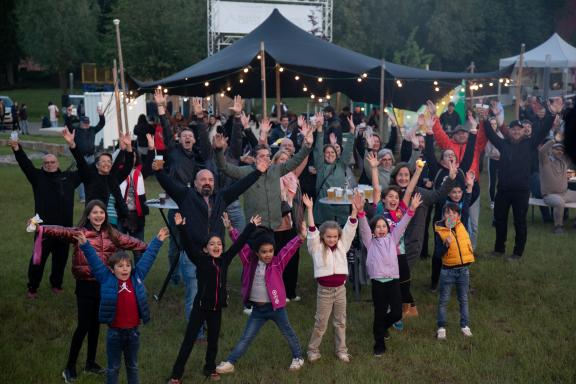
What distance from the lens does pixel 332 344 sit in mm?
6648

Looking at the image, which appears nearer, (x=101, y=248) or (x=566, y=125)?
(x=566, y=125)

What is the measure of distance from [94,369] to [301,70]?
873 cm

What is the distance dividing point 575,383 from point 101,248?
167 inches

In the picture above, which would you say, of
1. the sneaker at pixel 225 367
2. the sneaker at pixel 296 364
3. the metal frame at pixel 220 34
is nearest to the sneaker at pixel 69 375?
the sneaker at pixel 225 367

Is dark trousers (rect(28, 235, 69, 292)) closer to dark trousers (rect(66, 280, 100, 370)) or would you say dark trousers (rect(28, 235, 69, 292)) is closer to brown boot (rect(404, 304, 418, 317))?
dark trousers (rect(66, 280, 100, 370))

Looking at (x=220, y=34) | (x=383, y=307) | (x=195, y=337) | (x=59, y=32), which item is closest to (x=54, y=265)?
(x=195, y=337)

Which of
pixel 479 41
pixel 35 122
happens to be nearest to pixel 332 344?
pixel 35 122

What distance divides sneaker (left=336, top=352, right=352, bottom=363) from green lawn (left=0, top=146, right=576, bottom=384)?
0.06m

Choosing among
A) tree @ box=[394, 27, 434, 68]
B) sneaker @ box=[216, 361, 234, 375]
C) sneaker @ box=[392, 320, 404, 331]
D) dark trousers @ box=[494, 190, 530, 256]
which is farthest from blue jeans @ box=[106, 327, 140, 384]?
tree @ box=[394, 27, 434, 68]

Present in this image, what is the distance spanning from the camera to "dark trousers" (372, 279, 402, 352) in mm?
6402

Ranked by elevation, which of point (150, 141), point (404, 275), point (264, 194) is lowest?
point (404, 275)

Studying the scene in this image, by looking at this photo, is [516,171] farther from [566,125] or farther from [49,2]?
[49,2]

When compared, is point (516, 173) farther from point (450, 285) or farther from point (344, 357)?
point (344, 357)

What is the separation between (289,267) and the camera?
794 centimetres
